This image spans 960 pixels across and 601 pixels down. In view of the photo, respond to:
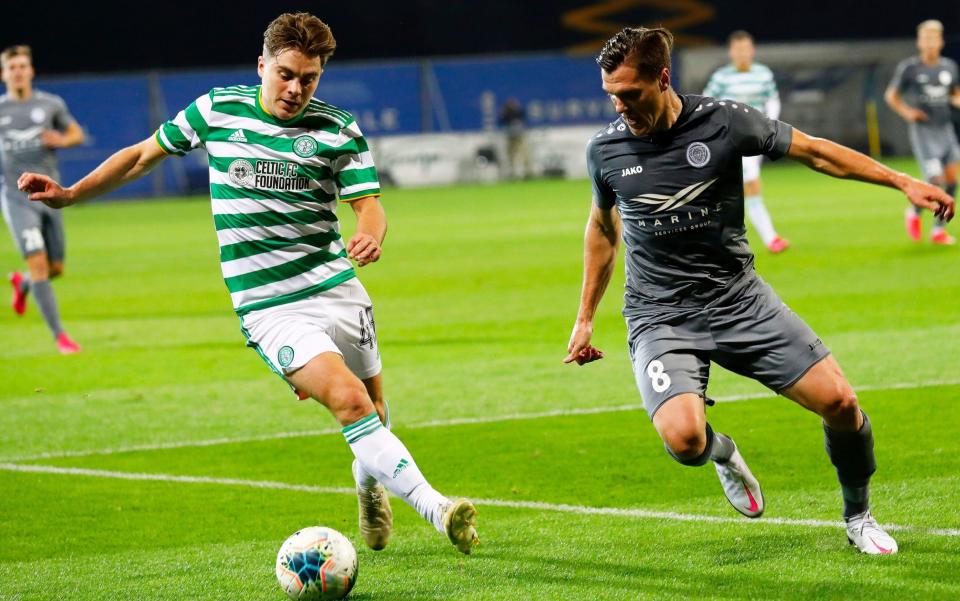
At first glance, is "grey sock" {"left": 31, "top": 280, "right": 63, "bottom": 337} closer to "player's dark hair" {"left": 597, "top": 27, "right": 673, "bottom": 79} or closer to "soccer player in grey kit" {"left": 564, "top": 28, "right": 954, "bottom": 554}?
"soccer player in grey kit" {"left": 564, "top": 28, "right": 954, "bottom": 554}

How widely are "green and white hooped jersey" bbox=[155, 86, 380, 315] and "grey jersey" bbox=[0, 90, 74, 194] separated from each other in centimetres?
779

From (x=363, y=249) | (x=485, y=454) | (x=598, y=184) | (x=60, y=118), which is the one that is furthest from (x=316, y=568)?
(x=60, y=118)

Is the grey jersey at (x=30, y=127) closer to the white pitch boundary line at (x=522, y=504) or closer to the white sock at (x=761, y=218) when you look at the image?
the white pitch boundary line at (x=522, y=504)

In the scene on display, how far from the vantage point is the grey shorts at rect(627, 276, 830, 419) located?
5.47m

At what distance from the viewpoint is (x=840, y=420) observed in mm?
5379

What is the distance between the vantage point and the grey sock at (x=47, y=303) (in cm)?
1200

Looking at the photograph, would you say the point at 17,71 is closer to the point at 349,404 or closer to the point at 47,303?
the point at 47,303

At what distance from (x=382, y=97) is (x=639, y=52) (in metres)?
32.6

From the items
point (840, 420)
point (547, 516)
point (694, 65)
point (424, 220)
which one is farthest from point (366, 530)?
point (694, 65)

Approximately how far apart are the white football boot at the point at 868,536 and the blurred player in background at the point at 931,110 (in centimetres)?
1206

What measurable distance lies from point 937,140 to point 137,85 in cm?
2357

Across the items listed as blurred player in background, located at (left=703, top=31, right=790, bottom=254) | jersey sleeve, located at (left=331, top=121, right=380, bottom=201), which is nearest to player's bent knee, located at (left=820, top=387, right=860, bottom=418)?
jersey sleeve, located at (left=331, top=121, right=380, bottom=201)

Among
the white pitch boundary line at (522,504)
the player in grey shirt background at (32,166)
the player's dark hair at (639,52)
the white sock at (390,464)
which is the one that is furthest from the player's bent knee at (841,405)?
the player in grey shirt background at (32,166)

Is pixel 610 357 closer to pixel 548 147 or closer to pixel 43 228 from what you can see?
pixel 43 228
